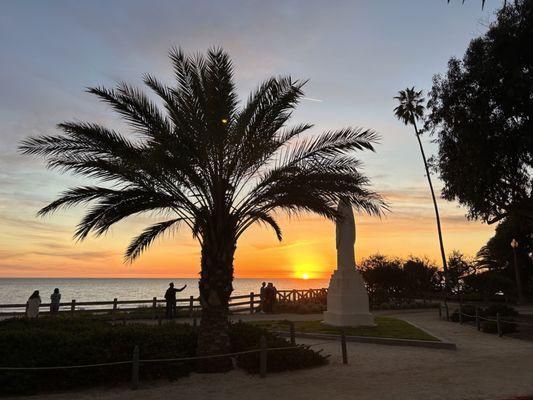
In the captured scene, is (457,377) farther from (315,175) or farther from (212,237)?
(212,237)

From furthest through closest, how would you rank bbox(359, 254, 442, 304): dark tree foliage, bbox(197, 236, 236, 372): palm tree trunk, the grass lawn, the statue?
bbox(359, 254, 442, 304): dark tree foliage < the statue < the grass lawn < bbox(197, 236, 236, 372): palm tree trunk

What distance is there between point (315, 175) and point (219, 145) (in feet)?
7.99

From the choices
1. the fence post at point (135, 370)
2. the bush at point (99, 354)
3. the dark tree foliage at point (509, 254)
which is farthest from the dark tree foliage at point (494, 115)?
the dark tree foliage at point (509, 254)

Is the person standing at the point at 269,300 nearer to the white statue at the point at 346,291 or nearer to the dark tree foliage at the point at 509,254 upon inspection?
the white statue at the point at 346,291

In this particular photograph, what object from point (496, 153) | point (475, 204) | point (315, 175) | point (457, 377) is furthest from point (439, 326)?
point (315, 175)

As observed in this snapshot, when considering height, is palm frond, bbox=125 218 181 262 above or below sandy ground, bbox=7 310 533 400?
above

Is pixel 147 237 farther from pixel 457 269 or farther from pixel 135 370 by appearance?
pixel 457 269

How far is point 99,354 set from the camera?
9133 mm

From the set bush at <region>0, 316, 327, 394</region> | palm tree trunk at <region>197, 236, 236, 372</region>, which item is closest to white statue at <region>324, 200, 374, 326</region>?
bush at <region>0, 316, 327, 394</region>

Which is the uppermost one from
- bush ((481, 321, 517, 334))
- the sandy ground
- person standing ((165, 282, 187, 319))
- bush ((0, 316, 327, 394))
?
person standing ((165, 282, 187, 319))

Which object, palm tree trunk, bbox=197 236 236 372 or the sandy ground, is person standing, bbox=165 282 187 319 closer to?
the sandy ground

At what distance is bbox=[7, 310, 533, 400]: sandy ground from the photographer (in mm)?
8109

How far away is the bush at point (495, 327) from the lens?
656 inches

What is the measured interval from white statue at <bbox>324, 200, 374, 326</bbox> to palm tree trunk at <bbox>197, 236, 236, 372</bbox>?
27.4ft
